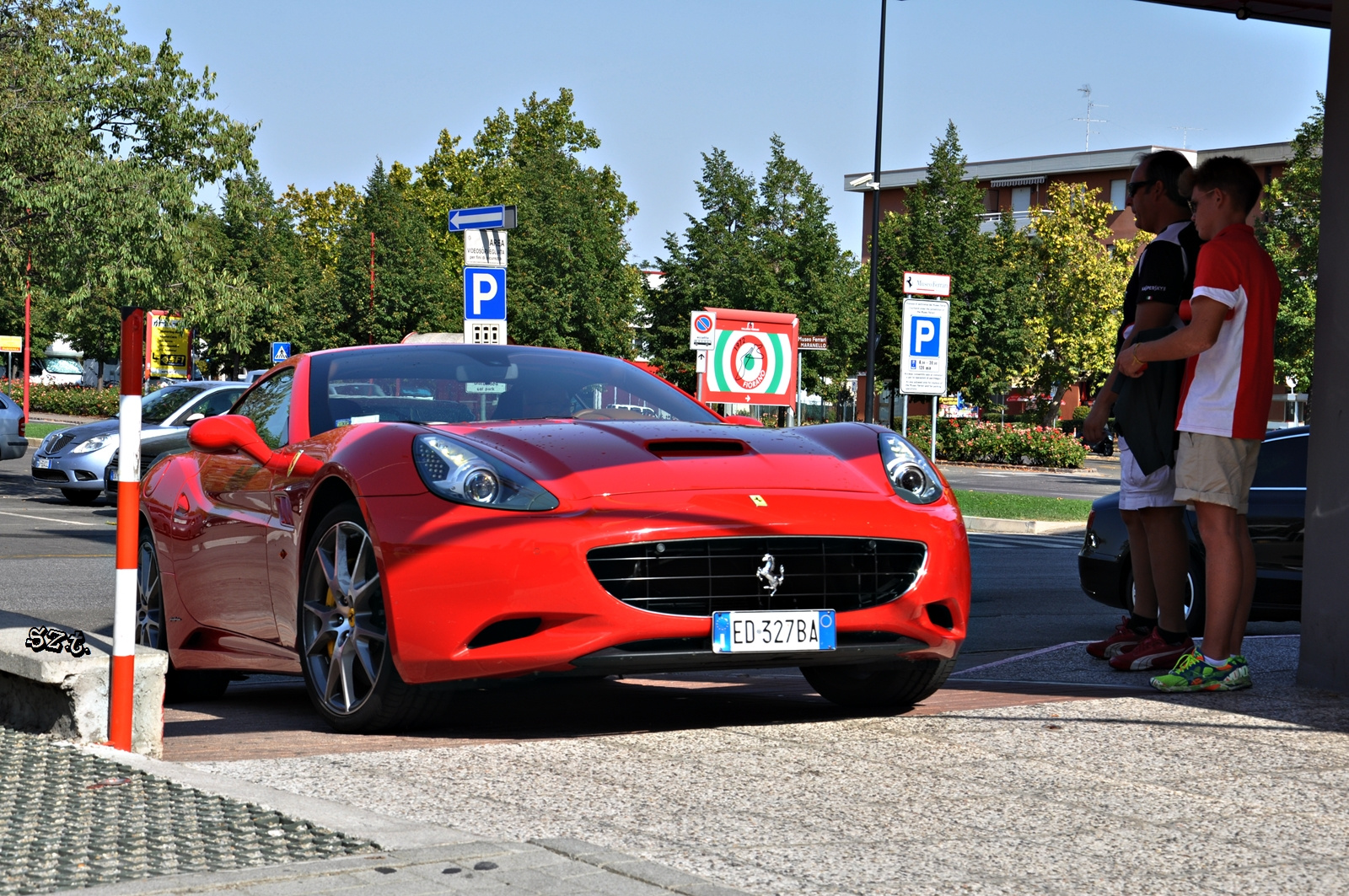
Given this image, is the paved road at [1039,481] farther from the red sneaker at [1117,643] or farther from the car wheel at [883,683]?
the car wheel at [883,683]

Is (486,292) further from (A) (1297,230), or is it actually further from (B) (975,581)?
(A) (1297,230)

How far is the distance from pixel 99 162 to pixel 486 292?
9.63 m

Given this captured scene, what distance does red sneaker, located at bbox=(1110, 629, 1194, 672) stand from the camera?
658 cm

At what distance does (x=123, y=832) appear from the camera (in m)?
3.65

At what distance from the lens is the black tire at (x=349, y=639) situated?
5027 mm

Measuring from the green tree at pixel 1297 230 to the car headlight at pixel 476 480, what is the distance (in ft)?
133

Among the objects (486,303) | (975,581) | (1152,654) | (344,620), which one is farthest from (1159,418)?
(486,303)

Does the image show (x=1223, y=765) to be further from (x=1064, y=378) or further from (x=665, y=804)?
(x=1064, y=378)

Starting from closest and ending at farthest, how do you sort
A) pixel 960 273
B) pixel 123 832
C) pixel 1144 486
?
pixel 123 832 < pixel 1144 486 < pixel 960 273

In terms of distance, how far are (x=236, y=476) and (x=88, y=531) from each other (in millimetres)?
11601

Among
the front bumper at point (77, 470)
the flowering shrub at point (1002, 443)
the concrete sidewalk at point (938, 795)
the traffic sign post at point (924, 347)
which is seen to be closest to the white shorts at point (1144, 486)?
the concrete sidewalk at point (938, 795)

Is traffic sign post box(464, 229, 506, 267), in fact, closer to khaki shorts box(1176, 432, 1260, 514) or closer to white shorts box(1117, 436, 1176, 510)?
white shorts box(1117, 436, 1176, 510)

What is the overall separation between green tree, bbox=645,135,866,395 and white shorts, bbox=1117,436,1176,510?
41.9 m

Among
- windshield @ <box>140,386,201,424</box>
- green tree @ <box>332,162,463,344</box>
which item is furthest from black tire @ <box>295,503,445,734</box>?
green tree @ <box>332,162,463,344</box>
